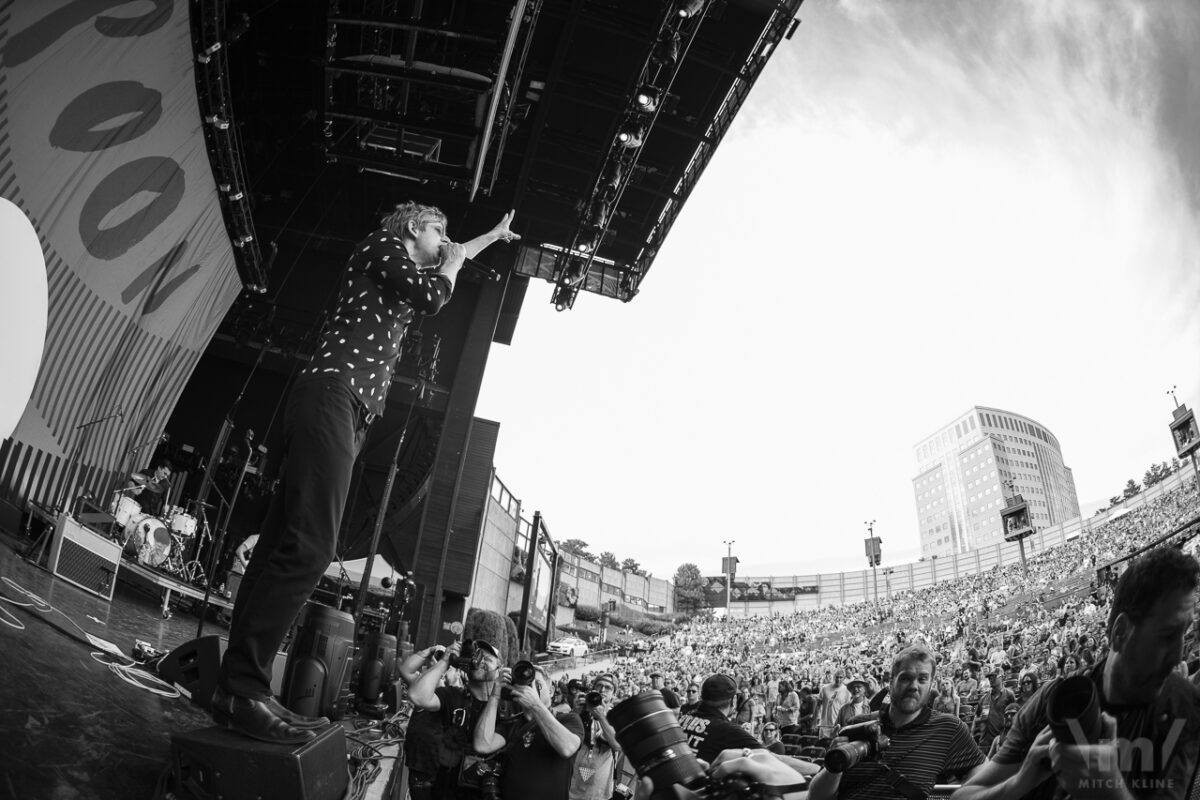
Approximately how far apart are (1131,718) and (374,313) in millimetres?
2121

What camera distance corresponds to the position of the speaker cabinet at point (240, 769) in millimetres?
1340

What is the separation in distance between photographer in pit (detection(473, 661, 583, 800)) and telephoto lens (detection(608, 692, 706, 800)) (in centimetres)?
141

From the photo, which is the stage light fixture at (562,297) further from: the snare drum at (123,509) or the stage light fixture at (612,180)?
the snare drum at (123,509)

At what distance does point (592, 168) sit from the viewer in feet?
37.6

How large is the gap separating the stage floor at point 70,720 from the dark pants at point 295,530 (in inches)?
13.7

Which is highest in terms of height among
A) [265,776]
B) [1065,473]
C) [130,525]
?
[1065,473]

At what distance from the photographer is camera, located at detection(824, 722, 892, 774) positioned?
127 centimetres

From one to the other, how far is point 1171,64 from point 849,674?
1918 cm

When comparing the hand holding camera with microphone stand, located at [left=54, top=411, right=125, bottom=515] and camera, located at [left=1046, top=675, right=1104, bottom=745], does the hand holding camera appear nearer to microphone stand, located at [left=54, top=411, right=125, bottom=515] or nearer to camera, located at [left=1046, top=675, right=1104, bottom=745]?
camera, located at [left=1046, top=675, right=1104, bottom=745]

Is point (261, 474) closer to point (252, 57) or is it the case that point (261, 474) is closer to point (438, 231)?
point (252, 57)

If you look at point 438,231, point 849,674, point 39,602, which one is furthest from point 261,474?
point 849,674

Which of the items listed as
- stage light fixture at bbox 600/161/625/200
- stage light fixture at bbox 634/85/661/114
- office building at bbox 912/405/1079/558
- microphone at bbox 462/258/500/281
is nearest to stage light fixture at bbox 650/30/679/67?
stage light fixture at bbox 634/85/661/114

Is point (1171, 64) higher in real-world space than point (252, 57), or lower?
lower

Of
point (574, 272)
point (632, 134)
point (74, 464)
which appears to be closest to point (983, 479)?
point (574, 272)
